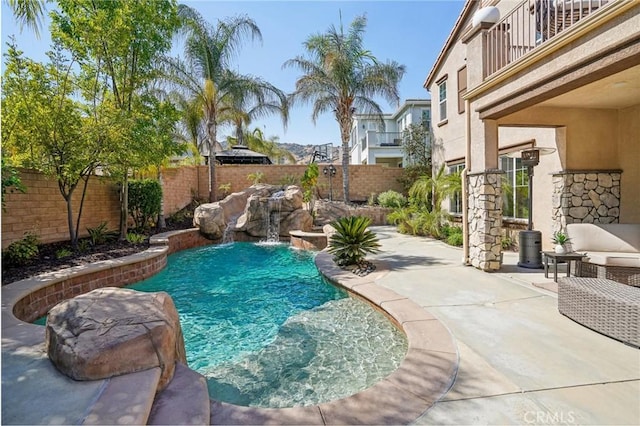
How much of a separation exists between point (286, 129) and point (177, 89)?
6.06 meters

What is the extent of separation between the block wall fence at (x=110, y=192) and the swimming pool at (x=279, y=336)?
3.51 m

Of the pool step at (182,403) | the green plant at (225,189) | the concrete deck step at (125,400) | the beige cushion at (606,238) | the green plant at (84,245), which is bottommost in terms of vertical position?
the pool step at (182,403)

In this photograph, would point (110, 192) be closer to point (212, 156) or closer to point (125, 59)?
point (125, 59)

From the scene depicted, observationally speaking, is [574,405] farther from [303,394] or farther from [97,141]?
[97,141]

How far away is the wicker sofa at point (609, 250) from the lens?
188 inches

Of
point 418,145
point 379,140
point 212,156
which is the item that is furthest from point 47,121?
point 379,140

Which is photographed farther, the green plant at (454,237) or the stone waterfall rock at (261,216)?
the stone waterfall rock at (261,216)

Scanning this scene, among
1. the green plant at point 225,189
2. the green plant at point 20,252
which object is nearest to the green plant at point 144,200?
the green plant at point 20,252

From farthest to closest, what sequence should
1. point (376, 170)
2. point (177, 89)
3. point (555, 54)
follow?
point (376, 170), point (177, 89), point (555, 54)

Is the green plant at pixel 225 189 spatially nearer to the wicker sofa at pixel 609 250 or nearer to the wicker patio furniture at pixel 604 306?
the wicker sofa at pixel 609 250

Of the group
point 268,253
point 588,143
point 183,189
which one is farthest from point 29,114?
point 588,143

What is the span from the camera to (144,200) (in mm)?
11562

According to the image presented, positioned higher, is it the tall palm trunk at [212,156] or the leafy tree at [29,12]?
the leafy tree at [29,12]

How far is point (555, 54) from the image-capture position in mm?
4781
